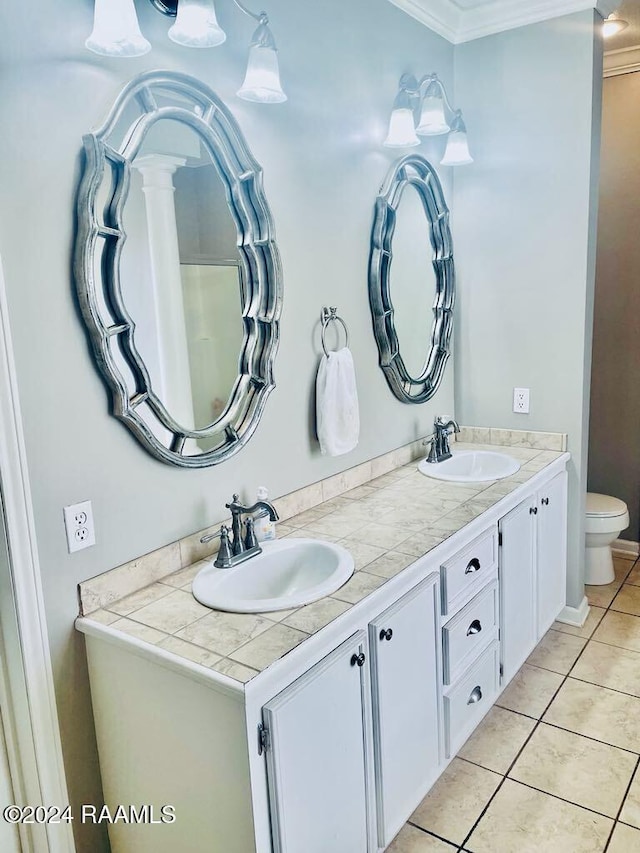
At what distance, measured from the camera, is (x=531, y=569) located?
2.54 metres

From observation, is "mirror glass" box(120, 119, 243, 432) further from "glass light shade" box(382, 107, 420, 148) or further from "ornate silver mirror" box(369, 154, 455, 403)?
"glass light shade" box(382, 107, 420, 148)

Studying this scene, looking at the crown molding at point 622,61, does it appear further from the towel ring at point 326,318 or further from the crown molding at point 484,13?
the towel ring at point 326,318

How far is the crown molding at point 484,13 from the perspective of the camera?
2.60 metres

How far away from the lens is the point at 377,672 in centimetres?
164

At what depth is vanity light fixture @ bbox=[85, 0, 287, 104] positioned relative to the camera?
1414 millimetres

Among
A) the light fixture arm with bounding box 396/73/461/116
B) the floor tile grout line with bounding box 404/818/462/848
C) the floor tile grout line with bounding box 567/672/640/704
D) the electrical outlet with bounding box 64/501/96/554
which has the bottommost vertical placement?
the floor tile grout line with bounding box 404/818/462/848

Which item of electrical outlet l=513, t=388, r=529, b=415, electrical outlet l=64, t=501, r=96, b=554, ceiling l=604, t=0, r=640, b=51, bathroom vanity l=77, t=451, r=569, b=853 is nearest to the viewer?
bathroom vanity l=77, t=451, r=569, b=853

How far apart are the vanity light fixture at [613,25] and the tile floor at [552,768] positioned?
2.77m

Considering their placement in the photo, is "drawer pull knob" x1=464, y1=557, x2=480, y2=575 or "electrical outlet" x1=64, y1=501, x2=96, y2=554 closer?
"electrical outlet" x1=64, y1=501, x2=96, y2=554

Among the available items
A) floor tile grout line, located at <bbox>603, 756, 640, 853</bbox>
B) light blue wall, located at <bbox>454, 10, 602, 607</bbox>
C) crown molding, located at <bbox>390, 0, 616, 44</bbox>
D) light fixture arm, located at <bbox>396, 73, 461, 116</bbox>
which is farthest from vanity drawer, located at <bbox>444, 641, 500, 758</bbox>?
crown molding, located at <bbox>390, 0, 616, 44</bbox>

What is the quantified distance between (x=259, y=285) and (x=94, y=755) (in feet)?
4.38

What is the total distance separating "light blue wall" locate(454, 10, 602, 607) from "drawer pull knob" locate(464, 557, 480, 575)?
1038 millimetres

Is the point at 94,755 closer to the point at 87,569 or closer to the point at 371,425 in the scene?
the point at 87,569

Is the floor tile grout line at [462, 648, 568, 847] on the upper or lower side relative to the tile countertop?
lower
